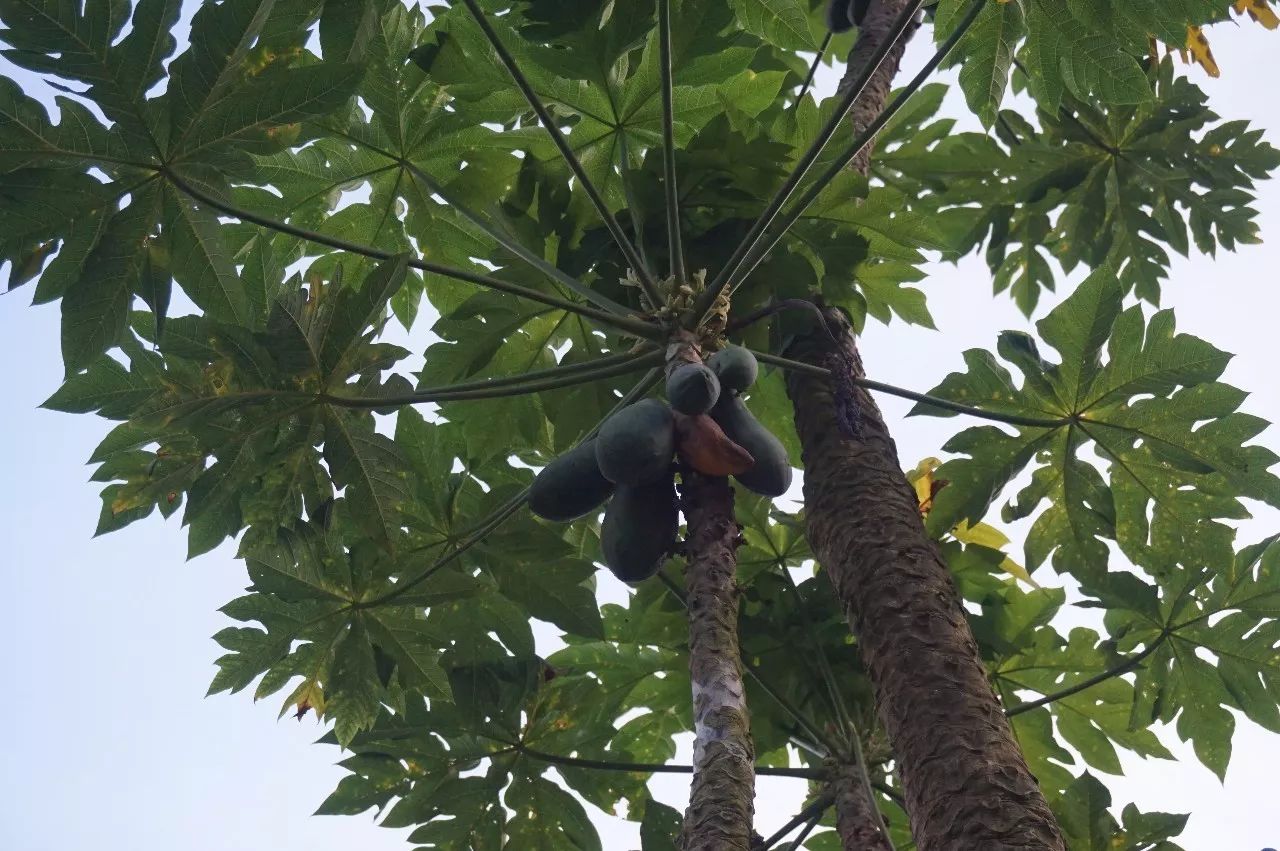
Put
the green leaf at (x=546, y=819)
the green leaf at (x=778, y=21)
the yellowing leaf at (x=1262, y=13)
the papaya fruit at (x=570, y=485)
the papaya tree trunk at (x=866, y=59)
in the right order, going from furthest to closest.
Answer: the yellowing leaf at (x=1262, y=13), the papaya tree trunk at (x=866, y=59), the green leaf at (x=546, y=819), the green leaf at (x=778, y=21), the papaya fruit at (x=570, y=485)

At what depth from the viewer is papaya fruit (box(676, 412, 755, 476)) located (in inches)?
69.8

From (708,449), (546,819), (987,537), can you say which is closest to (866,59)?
(987,537)

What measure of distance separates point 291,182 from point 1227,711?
3.04 metres

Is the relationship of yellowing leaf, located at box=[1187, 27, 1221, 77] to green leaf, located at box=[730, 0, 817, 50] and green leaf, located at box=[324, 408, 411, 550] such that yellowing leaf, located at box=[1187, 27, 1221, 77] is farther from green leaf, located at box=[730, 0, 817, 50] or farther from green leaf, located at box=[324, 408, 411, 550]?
green leaf, located at box=[324, 408, 411, 550]

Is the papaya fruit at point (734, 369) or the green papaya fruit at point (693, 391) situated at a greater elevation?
the papaya fruit at point (734, 369)

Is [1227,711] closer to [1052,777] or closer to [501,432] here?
[1052,777]

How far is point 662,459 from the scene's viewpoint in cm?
180

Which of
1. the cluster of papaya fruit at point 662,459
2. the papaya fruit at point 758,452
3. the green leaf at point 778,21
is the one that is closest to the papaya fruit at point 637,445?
Result: the cluster of papaya fruit at point 662,459

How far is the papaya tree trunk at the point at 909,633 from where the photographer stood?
162 cm

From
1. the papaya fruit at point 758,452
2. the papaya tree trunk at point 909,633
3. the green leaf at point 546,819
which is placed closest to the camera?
the papaya tree trunk at point 909,633

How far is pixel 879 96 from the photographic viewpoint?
3199mm

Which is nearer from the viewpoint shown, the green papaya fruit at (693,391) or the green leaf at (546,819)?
the green papaya fruit at (693,391)

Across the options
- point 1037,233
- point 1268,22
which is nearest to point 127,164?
point 1037,233

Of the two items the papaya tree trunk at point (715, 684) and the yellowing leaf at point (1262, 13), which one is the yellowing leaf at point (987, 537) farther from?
the yellowing leaf at point (1262, 13)
